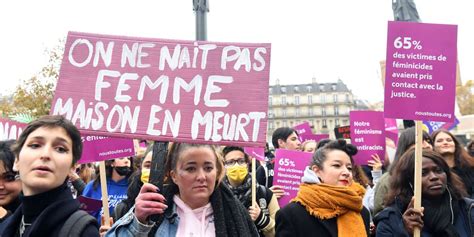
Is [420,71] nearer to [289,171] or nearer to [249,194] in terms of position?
[249,194]

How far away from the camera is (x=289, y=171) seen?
5438 mm

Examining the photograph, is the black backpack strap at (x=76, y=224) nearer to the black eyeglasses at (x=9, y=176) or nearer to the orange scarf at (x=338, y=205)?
the black eyeglasses at (x=9, y=176)

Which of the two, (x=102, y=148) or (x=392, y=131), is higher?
(x=392, y=131)

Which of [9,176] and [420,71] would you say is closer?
[9,176]

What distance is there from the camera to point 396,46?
3.69 meters

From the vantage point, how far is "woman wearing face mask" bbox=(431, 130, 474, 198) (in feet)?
15.7

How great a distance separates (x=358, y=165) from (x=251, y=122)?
3544 millimetres

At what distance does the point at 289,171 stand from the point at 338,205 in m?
1.99

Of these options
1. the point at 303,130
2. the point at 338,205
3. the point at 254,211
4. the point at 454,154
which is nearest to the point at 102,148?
the point at 254,211

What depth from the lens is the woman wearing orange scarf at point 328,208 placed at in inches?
134

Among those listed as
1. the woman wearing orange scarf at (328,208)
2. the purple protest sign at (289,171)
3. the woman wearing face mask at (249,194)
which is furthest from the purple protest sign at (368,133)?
the woman wearing orange scarf at (328,208)

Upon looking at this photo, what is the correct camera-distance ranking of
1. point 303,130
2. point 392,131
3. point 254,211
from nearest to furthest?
point 254,211, point 392,131, point 303,130

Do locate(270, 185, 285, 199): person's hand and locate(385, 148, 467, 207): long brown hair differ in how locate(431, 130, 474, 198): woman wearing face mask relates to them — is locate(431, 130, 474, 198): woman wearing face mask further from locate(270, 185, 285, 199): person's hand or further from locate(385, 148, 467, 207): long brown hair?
locate(270, 185, 285, 199): person's hand

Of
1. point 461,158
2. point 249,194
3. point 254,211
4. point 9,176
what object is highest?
point 461,158
